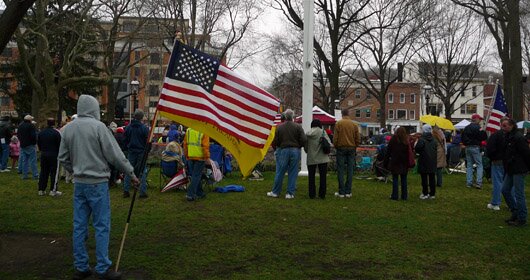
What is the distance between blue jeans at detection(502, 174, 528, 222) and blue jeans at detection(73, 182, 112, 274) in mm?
6828

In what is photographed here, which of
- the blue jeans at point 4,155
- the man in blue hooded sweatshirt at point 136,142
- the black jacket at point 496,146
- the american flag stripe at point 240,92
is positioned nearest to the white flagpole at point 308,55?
the man in blue hooded sweatshirt at point 136,142

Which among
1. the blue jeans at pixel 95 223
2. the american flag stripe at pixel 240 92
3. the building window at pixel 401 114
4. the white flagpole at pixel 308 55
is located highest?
the building window at pixel 401 114

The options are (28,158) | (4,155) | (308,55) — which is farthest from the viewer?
(4,155)

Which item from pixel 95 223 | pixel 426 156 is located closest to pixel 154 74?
pixel 426 156

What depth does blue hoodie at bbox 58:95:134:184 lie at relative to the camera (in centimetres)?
536

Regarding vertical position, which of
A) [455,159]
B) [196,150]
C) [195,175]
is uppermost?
[196,150]

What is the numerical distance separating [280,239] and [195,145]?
378cm

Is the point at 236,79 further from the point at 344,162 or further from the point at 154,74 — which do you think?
the point at 154,74

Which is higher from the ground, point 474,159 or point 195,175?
point 474,159

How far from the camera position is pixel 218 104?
6559mm

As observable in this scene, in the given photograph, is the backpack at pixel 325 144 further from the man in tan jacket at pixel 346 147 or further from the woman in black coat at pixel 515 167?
the woman in black coat at pixel 515 167

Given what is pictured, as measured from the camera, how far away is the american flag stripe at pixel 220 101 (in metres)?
6.27

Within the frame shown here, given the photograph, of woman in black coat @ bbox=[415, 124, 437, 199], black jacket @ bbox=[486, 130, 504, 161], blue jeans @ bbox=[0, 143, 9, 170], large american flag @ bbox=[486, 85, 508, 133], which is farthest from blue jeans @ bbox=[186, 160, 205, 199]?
blue jeans @ bbox=[0, 143, 9, 170]

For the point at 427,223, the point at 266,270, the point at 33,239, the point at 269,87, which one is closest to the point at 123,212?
the point at 33,239
